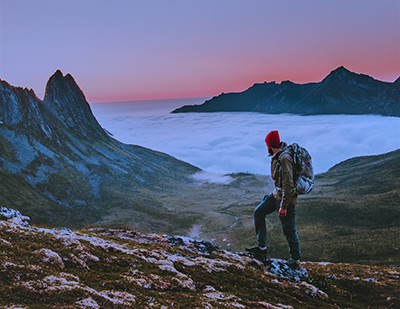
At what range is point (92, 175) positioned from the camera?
296ft

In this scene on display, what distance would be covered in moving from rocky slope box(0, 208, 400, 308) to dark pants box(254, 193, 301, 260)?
4.84 ft

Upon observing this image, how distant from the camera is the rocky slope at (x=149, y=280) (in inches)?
301

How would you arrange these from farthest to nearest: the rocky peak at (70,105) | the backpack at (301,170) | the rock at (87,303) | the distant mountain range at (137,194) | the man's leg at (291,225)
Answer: the rocky peak at (70,105) < the distant mountain range at (137,194) < the man's leg at (291,225) < the backpack at (301,170) < the rock at (87,303)

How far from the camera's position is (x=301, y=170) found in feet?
40.1

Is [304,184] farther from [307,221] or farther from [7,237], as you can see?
[307,221]

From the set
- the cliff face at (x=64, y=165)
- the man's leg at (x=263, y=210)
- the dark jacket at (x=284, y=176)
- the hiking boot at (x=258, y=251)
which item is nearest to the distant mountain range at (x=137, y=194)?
the cliff face at (x=64, y=165)

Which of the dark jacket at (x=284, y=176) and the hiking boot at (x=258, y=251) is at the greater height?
the dark jacket at (x=284, y=176)

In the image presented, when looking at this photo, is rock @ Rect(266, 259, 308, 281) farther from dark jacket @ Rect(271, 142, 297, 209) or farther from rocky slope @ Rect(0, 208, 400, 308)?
dark jacket @ Rect(271, 142, 297, 209)

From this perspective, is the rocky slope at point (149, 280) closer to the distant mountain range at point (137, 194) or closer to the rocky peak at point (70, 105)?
the distant mountain range at point (137, 194)

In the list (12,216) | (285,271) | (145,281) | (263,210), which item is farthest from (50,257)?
(285,271)

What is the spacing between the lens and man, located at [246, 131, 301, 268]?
1189 cm

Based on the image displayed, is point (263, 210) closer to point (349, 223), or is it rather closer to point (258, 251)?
point (258, 251)

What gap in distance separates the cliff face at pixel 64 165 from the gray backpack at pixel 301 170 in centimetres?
6279

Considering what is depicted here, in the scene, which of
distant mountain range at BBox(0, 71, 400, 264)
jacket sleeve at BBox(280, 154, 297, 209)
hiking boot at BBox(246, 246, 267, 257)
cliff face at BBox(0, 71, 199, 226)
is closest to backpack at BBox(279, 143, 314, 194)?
jacket sleeve at BBox(280, 154, 297, 209)
